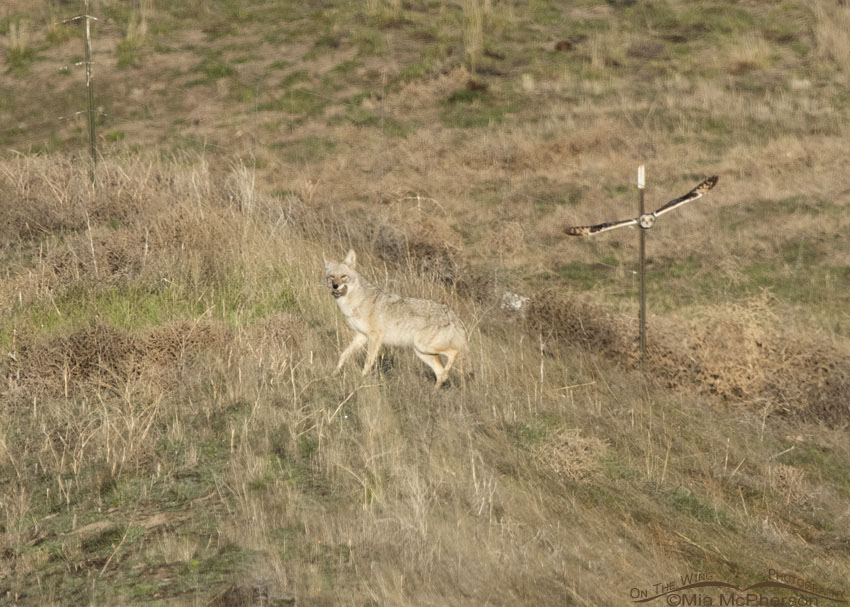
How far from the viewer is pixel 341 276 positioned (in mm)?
12758

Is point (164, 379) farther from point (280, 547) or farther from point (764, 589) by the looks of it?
point (764, 589)

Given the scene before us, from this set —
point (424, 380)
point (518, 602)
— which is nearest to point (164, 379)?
point (424, 380)

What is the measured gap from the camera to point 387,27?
31.6 m

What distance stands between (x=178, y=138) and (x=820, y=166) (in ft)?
44.0

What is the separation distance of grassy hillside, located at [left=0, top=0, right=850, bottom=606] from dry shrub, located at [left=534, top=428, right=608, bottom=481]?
0.04m

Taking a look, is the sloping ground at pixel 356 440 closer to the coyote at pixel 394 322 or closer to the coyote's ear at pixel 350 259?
the coyote at pixel 394 322

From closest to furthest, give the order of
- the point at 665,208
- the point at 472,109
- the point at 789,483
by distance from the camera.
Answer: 1. the point at 789,483
2. the point at 665,208
3. the point at 472,109

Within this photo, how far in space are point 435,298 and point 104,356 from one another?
4.57 m

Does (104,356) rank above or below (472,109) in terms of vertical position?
above

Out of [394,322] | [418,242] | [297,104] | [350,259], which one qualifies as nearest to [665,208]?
[394,322]

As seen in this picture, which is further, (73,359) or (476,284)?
(476,284)

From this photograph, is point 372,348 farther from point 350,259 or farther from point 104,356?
point 104,356

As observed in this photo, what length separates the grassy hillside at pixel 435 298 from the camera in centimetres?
922

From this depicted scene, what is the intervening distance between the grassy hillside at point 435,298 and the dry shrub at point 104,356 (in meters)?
0.05
